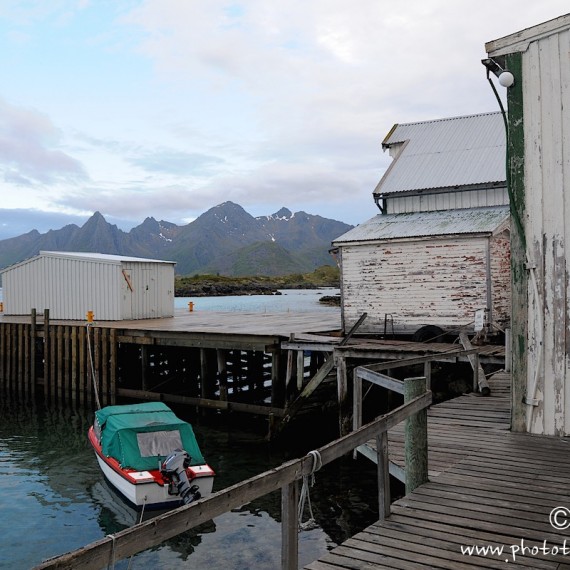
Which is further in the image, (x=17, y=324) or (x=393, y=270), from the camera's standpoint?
(x=17, y=324)

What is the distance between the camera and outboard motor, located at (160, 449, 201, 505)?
12.8 m

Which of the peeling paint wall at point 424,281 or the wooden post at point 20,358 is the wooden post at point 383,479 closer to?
the peeling paint wall at point 424,281

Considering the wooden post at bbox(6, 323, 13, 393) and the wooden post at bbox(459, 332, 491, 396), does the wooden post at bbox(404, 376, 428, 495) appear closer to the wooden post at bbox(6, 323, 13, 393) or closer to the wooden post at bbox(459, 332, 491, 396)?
the wooden post at bbox(459, 332, 491, 396)

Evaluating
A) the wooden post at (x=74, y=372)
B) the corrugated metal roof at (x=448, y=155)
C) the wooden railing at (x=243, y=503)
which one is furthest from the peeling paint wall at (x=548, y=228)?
the wooden post at (x=74, y=372)

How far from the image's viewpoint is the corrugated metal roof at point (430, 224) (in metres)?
21.2

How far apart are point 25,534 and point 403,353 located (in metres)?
10.1

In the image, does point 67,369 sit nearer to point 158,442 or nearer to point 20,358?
point 20,358

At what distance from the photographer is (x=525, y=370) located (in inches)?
376

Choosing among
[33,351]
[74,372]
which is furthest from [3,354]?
[74,372]

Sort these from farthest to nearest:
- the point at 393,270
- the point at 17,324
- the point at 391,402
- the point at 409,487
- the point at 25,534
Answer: the point at 17,324
the point at 393,270
the point at 391,402
the point at 25,534
the point at 409,487

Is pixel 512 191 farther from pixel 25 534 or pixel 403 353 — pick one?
pixel 25 534

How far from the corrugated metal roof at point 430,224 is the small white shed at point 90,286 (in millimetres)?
12492

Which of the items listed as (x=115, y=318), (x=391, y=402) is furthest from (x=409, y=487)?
(x=115, y=318)

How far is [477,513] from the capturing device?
642cm
